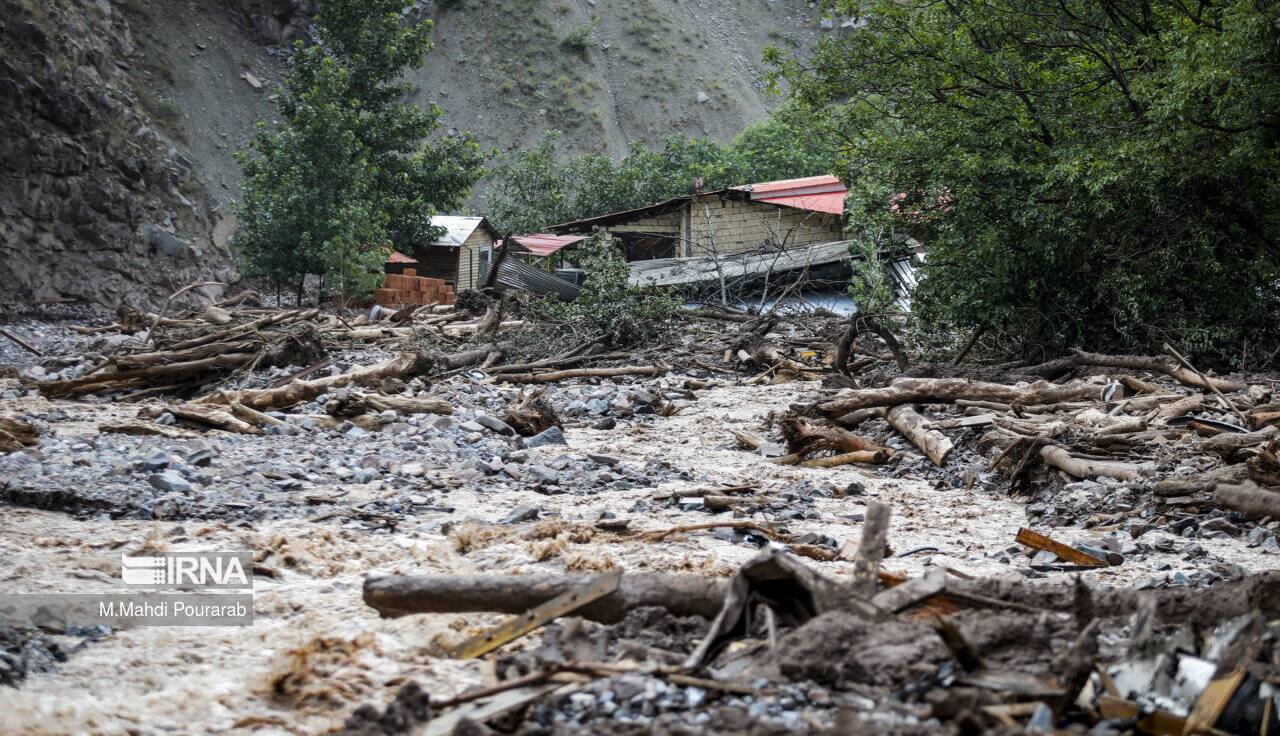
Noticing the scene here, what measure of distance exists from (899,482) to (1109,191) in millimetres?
6066

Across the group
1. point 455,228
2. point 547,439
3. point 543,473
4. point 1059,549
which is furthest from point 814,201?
point 1059,549

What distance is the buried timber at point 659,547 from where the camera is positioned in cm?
243

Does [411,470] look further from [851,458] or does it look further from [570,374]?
[570,374]

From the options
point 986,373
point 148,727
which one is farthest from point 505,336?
point 148,727

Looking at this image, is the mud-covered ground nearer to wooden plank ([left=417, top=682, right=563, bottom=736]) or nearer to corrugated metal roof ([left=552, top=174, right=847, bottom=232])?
wooden plank ([left=417, top=682, right=563, bottom=736])

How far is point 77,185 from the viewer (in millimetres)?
25516

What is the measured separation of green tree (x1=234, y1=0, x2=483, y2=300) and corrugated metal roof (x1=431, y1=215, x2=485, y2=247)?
43.2 inches

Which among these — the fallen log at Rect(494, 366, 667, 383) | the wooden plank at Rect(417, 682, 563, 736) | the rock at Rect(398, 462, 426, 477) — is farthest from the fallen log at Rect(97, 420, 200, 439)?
the wooden plank at Rect(417, 682, 563, 736)

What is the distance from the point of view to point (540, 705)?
251cm

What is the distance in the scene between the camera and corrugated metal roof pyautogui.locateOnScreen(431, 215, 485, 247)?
108 feet

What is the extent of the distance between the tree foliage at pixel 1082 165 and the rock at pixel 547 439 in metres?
6.28

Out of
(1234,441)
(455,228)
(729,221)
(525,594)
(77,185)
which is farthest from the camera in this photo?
(455,228)

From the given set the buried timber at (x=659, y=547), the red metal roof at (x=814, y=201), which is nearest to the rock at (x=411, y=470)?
the buried timber at (x=659, y=547)

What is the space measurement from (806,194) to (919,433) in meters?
20.1
